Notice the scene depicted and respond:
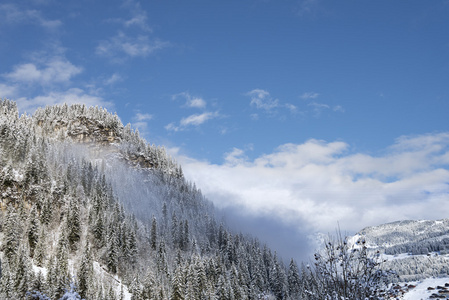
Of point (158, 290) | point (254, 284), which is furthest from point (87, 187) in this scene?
point (254, 284)

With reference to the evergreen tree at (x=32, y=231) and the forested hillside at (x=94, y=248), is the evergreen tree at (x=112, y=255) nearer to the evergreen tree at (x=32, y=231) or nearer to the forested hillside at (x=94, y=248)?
the forested hillside at (x=94, y=248)

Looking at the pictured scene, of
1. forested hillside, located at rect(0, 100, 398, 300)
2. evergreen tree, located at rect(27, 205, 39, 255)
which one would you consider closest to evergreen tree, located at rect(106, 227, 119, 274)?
forested hillside, located at rect(0, 100, 398, 300)

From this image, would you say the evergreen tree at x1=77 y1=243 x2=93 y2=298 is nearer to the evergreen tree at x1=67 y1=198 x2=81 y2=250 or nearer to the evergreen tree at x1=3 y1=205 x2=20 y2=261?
the evergreen tree at x1=3 y1=205 x2=20 y2=261

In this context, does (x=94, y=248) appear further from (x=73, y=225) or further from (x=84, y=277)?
(x=84, y=277)

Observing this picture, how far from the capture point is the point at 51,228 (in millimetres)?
108125

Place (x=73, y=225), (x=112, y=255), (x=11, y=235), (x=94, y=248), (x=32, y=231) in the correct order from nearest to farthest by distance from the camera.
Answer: (x=11, y=235)
(x=32, y=231)
(x=73, y=225)
(x=112, y=255)
(x=94, y=248)

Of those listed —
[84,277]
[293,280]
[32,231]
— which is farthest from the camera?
[293,280]

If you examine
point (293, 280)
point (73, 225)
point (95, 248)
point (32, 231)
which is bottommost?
point (293, 280)

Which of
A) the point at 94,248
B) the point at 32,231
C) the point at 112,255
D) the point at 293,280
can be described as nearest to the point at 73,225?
the point at 94,248

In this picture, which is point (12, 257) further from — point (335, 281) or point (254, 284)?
point (335, 281)

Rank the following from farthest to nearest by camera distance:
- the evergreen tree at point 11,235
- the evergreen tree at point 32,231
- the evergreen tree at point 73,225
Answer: the evergreen tree at point 73,225 → the evergreen tree at point 32,231 → the evergreen tree at point 11,235

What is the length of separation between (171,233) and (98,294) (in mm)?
69862

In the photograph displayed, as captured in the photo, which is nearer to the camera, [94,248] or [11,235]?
[11,235]

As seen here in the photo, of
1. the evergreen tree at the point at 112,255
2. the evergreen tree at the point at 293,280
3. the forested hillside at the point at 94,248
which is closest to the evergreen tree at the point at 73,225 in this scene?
the forested hillside at the point at 94,248
